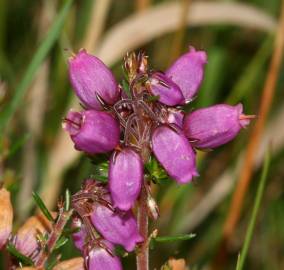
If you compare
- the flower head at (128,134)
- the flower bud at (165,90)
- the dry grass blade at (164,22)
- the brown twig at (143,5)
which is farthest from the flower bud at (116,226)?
the brown twig at (143,5)

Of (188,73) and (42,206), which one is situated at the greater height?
(188,73)

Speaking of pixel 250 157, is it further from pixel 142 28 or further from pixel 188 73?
pixel 188 73

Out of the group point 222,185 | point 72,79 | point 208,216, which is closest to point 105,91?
point 72,79

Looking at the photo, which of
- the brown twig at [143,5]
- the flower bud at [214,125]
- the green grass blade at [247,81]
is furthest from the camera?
the brown twig at [143,5]

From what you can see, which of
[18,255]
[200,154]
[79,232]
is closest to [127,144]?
[79,232]

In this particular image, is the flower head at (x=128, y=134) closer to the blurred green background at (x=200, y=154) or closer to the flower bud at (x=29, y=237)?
the flower bud at (x=29, y=237)
